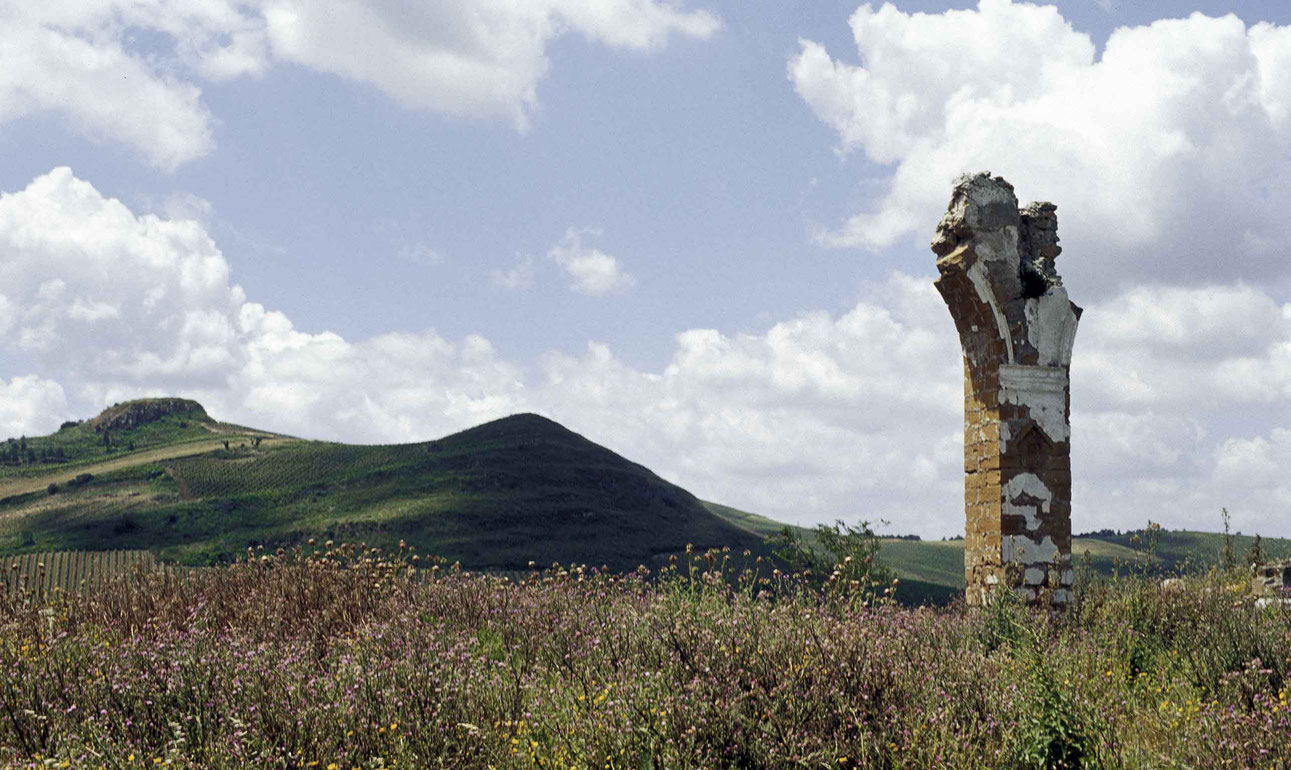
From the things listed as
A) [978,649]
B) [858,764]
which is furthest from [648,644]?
[978,649]

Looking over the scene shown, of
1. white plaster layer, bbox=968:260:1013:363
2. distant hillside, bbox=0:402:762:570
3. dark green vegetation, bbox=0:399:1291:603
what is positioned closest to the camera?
white plaster layer, bbox=968:260:1013:363

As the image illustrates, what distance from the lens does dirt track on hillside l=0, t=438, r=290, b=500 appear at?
2852 inches

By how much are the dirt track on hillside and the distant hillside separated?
27 centimetres

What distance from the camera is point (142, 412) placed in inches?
4390

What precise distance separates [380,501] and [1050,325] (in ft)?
204

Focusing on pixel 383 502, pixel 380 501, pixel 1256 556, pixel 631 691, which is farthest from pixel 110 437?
pixel 631 691

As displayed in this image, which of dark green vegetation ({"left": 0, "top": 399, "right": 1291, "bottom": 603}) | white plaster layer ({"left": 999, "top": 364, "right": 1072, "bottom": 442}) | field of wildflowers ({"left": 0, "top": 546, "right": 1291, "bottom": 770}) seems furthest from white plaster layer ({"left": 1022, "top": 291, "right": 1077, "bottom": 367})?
dark green vegetation ({"left": 0, "top": 399, "right": 1291, "bottom": 603})

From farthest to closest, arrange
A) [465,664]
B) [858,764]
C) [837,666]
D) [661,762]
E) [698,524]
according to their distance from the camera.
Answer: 1. [698,524]
2. [465,664]
3. [837,666]
4. [858,764]
5. [661,762]

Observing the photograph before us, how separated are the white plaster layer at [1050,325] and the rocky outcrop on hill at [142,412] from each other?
11422cm

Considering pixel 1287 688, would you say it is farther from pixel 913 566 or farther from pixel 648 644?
pixel 913 566

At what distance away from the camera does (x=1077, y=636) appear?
286 inches

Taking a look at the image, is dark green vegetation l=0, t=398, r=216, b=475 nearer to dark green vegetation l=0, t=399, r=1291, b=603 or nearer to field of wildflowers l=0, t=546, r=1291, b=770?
dark green vegetation l=0, t=399, r=1291, b=603

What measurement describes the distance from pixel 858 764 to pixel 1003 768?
61 cm

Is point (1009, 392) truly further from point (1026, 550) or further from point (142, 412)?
point (142, 412)
